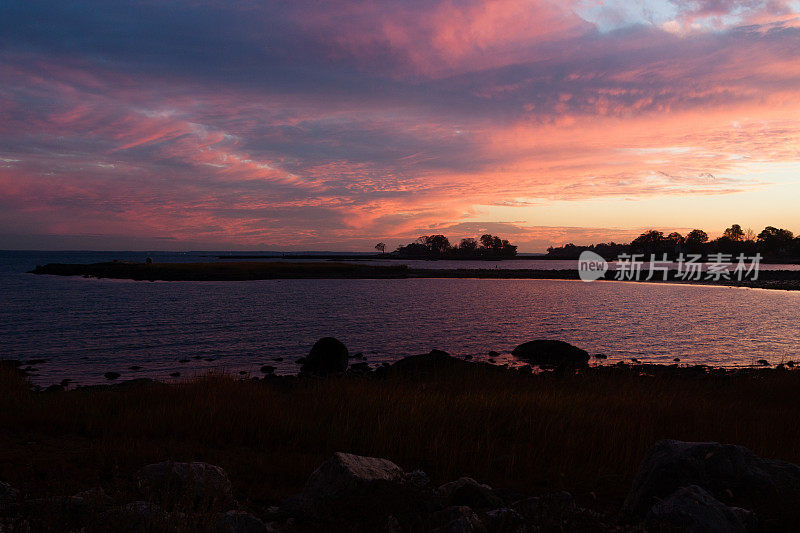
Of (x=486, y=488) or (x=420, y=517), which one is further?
(x=486, y=488)

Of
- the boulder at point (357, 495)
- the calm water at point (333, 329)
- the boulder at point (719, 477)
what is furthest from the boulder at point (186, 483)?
the calm water at point (333, 329)

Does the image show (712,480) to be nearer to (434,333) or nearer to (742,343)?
(434,333)

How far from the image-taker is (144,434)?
34.3 feet

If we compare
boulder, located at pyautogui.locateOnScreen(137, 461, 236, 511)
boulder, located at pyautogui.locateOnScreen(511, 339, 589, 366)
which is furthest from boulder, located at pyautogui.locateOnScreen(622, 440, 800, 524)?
boulder, located at pyautogui.locateOnScreen(511, 339, 589, 366)

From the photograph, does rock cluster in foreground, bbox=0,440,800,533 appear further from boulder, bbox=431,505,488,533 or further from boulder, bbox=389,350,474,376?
boulder, bbox=389,350,474,376

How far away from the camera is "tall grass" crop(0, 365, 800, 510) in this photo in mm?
8375

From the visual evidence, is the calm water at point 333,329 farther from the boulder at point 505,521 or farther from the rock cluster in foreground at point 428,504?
the boulder at point 505,521

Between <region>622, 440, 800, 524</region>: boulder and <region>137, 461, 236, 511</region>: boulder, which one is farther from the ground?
<region>622, 440, 800, 524</region>: boulder

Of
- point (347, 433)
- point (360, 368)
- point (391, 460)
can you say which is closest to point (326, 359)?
point (360, 368)

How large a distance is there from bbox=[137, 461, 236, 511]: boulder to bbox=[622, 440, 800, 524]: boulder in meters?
5.54

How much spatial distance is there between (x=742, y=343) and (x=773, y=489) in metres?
36.7

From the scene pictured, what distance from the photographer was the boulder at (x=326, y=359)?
2325 cm

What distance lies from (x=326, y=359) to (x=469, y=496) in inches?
712

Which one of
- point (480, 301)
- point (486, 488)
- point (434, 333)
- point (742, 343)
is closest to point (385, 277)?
point (480, 301)
